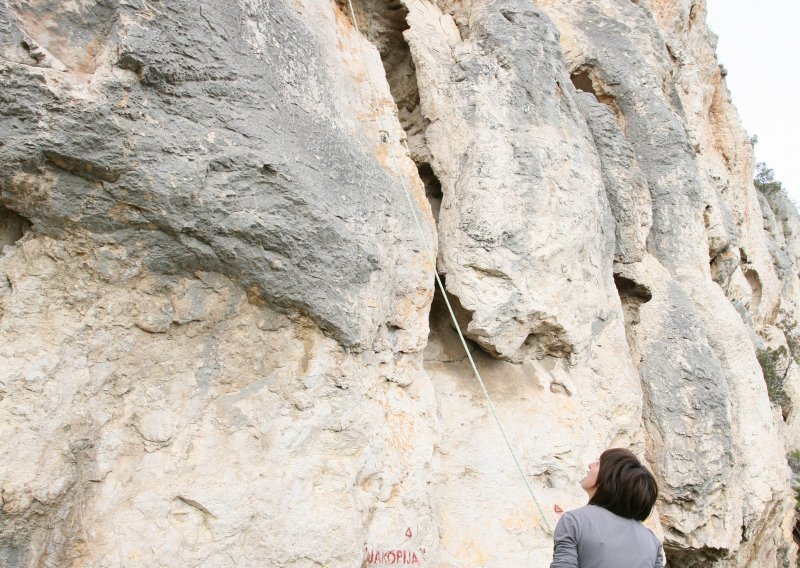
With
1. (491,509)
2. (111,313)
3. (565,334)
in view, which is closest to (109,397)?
(111,313)

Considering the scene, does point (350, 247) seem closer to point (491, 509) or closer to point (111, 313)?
point (111, 313)

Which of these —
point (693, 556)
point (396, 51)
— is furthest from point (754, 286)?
point (396, 51)

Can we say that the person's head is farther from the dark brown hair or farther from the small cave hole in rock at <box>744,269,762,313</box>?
the small cave hole in rock at <box>744,269,762,313</box>

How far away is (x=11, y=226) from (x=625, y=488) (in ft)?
10.5

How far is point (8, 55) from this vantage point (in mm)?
2920

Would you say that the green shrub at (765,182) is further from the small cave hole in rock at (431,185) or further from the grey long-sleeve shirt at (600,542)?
the grey long-sleeve shirt at (600,542)

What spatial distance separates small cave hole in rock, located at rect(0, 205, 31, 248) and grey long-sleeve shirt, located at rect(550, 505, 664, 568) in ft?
9.85

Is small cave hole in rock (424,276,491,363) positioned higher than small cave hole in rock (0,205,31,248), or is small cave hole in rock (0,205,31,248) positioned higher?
small cave hole in rock (0,205,31,248)

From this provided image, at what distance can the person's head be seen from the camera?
228 centimetres

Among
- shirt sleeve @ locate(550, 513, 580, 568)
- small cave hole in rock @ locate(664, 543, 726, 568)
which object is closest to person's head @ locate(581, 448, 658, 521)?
shirt sleeve @ locate(550, 513, 580, 568)

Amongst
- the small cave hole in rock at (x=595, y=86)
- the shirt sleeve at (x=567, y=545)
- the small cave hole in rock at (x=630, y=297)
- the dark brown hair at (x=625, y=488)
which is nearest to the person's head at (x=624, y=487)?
the dark brown hair at (x=625, y=488)

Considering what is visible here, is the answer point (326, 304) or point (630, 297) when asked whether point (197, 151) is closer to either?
point (326, 304)

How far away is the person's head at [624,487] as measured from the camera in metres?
2.28

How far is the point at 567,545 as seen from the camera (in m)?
2.29
